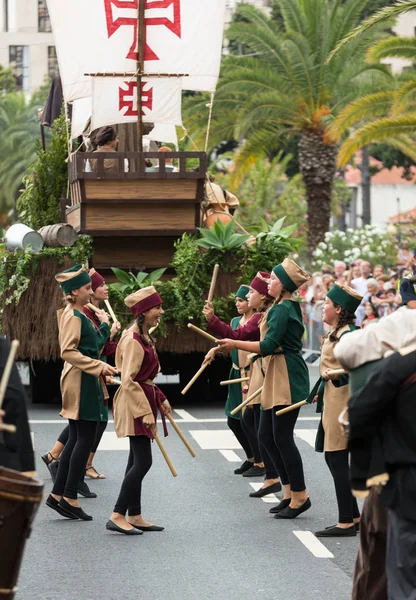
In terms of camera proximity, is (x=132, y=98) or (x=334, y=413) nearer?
(x=334, y=413)

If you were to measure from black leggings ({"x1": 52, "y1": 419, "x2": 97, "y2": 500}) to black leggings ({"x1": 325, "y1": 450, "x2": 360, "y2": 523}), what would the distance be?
72.3 inches

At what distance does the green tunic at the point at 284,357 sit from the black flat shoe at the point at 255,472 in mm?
2025

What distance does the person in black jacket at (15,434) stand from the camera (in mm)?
5902

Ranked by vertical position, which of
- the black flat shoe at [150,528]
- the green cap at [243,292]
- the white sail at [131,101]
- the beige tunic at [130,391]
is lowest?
the black flat shoe at [150,528]

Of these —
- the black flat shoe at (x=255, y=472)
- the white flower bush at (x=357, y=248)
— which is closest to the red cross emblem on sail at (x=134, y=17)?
the black flat shoe at (x=255, y=472)

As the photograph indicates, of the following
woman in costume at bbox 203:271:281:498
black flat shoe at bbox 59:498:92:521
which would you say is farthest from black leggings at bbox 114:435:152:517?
woman in costume at bbox 203:271:281:498

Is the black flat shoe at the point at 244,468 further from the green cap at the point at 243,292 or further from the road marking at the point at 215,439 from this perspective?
the road marking at the point at 215,439

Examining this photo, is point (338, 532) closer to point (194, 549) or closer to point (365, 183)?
point (194, 549)

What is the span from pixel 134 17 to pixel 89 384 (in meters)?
10.3

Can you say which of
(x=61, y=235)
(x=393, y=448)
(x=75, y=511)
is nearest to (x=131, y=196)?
(x=61, y=235)

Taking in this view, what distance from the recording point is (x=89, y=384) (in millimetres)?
10203

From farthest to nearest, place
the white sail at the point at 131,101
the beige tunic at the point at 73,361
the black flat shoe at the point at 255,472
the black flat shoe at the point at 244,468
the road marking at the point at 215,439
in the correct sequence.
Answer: the white sail at the point at 131,101 → the road marking at the point at 215,439 → the black flat shoe at the point at 244,468 → the black flat shoe at the point at 255,472 → the beige tunic at the point at 73,361

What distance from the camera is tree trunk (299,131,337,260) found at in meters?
33.1

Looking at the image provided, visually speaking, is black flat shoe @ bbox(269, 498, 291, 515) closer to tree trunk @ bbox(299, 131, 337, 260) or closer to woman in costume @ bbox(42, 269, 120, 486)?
woman in costume @ bbox(42, 269, 120, 486)
